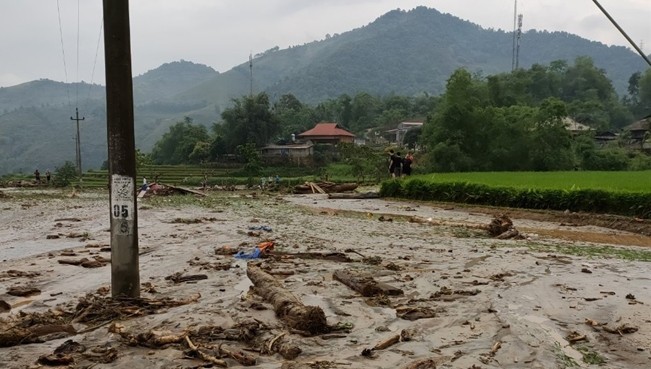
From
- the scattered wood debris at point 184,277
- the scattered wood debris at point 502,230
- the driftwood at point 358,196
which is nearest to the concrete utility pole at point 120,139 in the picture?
the scattered wood debris at point 184,277

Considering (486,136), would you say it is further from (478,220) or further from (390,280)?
(390,280)

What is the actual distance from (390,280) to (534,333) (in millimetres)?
3170

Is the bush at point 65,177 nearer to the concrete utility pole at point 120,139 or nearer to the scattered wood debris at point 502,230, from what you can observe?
the scattered wood debris at point 502,230

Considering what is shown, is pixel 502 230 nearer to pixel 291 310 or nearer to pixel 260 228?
pixel 260 228

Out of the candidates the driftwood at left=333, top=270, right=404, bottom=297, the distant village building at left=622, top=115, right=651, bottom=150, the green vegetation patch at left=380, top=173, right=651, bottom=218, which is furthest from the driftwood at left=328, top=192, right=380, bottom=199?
the distant village building at left=622, top=115, right=651, bottom=150

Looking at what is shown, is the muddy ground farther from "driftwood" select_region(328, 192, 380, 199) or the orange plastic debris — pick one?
"driftwood" select_region(328, 192, 380, 199)

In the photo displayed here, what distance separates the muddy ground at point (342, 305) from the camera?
5418mm

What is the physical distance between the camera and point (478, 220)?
22375mm

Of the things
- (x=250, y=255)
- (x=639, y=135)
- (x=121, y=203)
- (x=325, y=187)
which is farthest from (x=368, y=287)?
(x=639, y=135)

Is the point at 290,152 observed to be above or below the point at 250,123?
below

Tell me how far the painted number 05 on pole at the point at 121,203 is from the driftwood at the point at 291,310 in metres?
1.92

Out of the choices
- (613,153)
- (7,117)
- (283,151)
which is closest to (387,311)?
(613,153)

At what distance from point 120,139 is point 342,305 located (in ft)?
11.5

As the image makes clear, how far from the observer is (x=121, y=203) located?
718 centimetres
